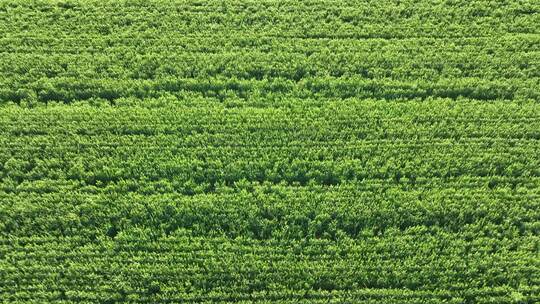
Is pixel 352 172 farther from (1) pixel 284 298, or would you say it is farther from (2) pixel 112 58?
(2) pixel 112 58

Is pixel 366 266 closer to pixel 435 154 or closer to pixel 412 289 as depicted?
pixel 412 289

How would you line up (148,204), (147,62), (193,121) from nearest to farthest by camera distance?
(148,204)
(193,121)
(147,62)

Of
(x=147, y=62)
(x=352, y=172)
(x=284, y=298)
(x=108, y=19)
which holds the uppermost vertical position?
(x=108, y=19)

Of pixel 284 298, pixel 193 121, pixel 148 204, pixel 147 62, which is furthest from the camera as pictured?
pixel 147 62

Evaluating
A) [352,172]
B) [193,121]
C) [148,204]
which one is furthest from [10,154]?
[352,172]

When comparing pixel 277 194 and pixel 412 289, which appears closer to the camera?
pixel 412 289

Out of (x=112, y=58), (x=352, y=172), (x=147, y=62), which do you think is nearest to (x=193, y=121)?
(x=147, y=62)

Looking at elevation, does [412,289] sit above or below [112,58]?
below
